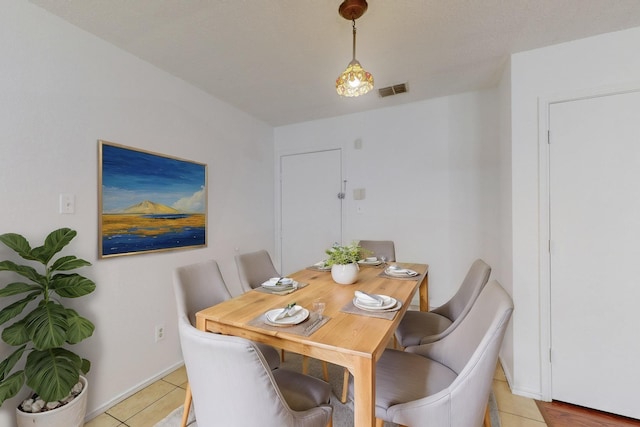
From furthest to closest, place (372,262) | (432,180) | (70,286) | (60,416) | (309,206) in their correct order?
(309,206)
(432,180)
(372,262)
(70,286)
(60,416)

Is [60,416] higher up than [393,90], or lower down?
lower down

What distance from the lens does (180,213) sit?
2404mm

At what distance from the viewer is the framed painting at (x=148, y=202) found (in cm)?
188

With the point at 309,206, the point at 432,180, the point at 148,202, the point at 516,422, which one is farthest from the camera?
the point at 309,206

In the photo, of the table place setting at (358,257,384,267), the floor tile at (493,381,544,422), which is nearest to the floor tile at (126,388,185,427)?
the table place setting at (358,257,384,267)

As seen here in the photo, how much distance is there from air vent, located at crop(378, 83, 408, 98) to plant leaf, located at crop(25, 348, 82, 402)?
3.17 meters

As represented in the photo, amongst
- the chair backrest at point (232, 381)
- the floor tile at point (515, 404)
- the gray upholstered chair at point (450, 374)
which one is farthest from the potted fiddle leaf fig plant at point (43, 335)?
the floor tile at point (515, 404)

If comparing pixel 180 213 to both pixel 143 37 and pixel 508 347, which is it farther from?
pixel 508 347

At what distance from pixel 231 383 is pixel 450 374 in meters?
1.07

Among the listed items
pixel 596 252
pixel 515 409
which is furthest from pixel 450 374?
pixel 596 252

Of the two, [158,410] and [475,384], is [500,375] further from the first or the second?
[158,410]

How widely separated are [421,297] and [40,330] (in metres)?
2.39

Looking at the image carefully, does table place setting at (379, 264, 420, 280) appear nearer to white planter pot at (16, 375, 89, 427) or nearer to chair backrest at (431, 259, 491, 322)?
chair backrest at (431, 259, 491, 322)

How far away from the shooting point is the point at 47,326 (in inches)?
52.6
